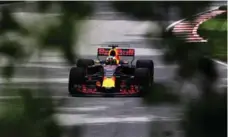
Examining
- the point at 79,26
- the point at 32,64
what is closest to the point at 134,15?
the point at 79,26

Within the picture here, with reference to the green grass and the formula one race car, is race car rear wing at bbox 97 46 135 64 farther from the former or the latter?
the green grass

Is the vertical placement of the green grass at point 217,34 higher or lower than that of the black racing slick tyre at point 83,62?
higher

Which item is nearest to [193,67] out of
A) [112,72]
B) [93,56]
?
[93,56]

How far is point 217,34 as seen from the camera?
142 centimetres

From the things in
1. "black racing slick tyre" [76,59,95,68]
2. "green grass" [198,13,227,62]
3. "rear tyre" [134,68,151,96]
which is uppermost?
"green grass" [198,13,227,62]

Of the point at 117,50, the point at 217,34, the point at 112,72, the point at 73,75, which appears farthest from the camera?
the point at 112,72

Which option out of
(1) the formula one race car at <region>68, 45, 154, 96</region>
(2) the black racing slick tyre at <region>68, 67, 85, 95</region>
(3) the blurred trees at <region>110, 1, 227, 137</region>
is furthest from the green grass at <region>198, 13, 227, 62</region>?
(2) the black racing slick tyre at <region>68, 67, 85, 95</region>

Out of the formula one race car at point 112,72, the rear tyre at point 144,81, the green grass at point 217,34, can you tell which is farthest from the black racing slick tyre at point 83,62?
the green grass at point 217,34

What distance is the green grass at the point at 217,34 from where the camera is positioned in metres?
1.38

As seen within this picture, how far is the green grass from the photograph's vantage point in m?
1.38

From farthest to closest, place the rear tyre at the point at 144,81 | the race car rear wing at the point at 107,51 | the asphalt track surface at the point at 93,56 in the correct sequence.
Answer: the rear tyre at the point at 144,81
the race car rear wing at the point at 107,51
the asphalt track surface at the point at 93,56

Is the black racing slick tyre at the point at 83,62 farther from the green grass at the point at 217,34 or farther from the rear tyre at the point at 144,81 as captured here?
the green grass at the point at 217,34

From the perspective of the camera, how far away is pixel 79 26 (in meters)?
1.36

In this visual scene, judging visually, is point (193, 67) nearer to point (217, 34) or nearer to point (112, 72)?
point (217, 34)
